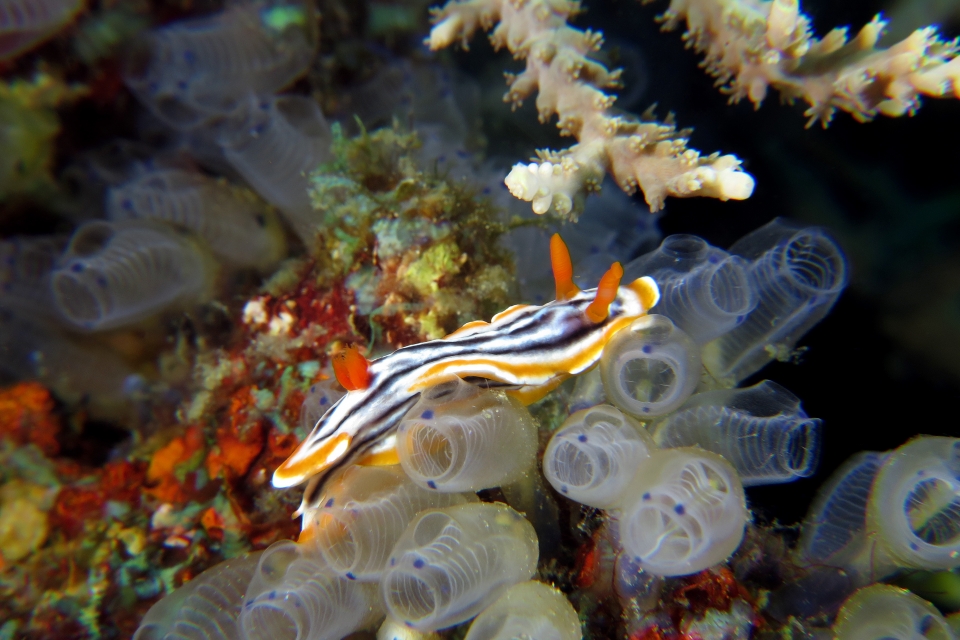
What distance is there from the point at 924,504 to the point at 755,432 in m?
0.48

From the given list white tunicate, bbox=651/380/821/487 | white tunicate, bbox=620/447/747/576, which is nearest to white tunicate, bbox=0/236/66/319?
white tunicate, bbox=620/447/747/576

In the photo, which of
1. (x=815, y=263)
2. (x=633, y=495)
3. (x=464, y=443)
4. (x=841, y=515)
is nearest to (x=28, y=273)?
(x=464, y=443)

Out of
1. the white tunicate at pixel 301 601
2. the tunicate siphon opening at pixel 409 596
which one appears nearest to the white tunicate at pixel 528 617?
the tunicate siphon opening at pixel 409 596

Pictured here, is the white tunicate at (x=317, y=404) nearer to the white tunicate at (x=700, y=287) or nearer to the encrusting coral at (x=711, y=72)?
the encrusting coral at (x=711, y=72)

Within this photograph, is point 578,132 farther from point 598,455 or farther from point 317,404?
point 317,404

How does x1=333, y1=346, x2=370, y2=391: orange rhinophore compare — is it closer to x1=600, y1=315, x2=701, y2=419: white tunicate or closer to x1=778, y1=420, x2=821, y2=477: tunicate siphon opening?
x1=600, y1=315, x2=701, y2=419: white tunicate

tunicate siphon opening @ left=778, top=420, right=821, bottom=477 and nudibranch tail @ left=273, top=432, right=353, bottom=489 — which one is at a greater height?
tunicate siphon opening @ left=778, top=420, right=821, bottom=477

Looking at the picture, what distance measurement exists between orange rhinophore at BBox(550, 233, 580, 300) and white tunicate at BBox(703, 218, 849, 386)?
2.14 ft

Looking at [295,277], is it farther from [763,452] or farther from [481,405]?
[763,452]

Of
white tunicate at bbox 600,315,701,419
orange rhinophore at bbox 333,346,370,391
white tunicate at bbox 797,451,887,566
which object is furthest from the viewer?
orange rhinophore at bbox 333,346,370,391

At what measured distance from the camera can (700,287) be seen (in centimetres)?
187

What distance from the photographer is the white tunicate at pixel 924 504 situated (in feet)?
4.51

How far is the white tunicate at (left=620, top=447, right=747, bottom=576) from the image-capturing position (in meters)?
1.27

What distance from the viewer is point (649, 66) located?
2.92 metres
